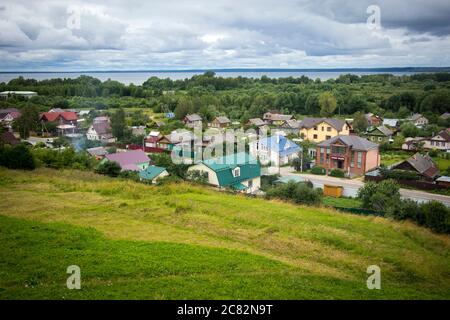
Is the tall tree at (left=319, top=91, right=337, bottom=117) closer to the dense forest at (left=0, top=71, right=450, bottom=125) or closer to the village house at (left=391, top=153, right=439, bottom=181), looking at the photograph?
the dense forest at (left=0, top=71, right=450, bottom=125)

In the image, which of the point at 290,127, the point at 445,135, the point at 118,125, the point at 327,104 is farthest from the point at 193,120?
the point at 445,135

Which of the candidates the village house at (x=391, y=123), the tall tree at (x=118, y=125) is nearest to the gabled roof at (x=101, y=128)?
the tall tree at (x=118, y=125)

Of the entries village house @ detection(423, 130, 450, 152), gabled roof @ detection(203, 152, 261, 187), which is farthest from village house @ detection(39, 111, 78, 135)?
village house @ detection(423, 130, 450, 152)

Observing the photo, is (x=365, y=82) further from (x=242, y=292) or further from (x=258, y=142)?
(x=242, y=292)

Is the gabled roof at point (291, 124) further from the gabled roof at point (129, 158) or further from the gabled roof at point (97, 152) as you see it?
the gabled roof at point (129, 158)

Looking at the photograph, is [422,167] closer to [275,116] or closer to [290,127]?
[290,127]
